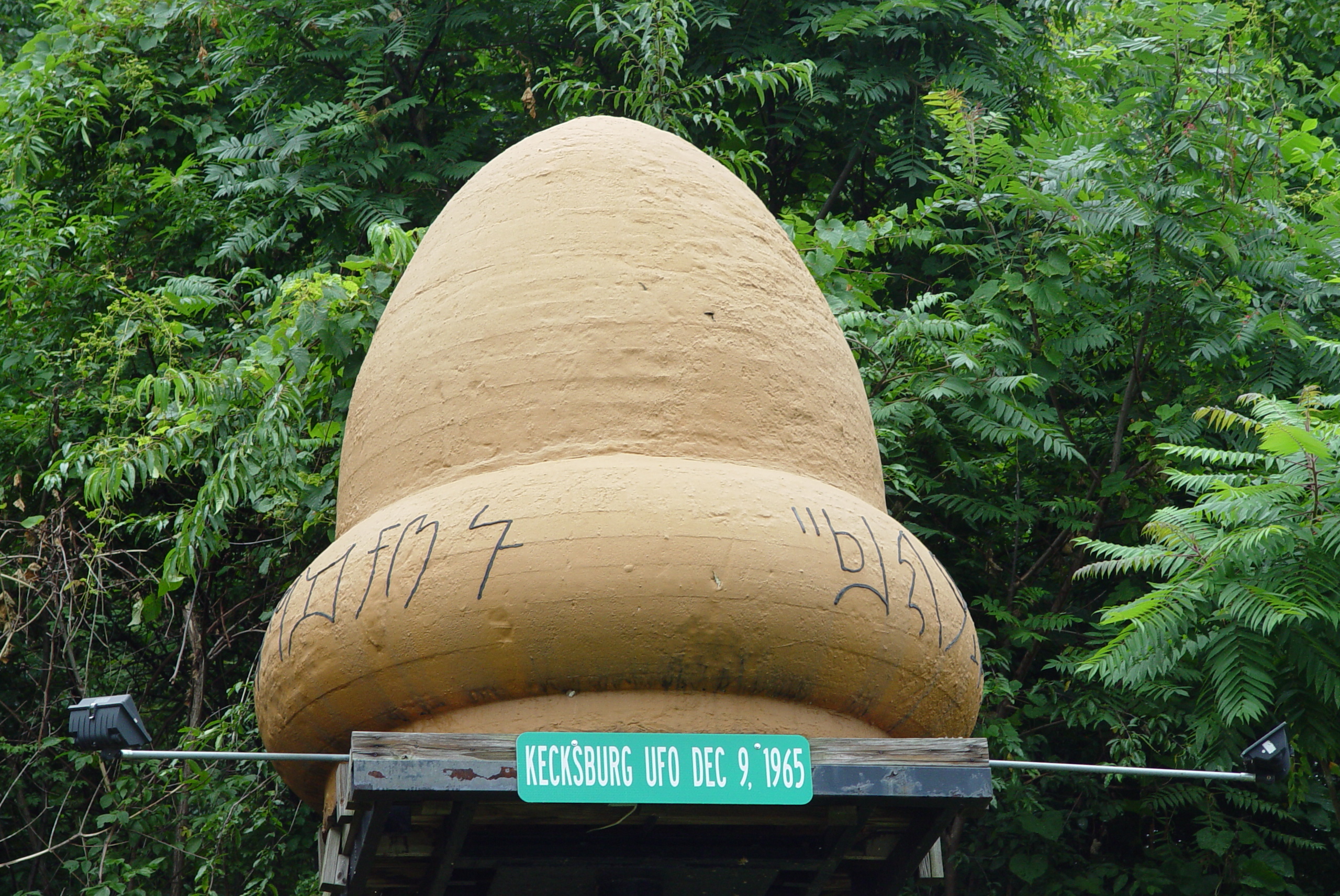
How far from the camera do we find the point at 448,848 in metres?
4.11

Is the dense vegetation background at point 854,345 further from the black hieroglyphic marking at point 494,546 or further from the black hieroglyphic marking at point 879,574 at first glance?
the black hieroglyphic marking at point 494,546

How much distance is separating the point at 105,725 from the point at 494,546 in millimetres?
1181

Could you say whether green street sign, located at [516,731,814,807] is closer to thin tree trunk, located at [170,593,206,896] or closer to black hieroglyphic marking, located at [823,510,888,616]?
black hieroglyphic marking, located at [823,510,888,616]

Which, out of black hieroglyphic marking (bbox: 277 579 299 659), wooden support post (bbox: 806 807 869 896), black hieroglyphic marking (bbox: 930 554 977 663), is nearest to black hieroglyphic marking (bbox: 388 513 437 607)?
black hieroglyphic marking (bbox: 277 579 299 659)

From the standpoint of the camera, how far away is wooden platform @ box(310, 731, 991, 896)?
12.4 feet

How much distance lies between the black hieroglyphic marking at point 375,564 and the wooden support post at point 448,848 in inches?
26.4

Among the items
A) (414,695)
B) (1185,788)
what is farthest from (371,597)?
(1185,788)

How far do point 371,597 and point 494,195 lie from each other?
166 centimetres

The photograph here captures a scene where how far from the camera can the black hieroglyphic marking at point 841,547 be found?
427 centimetres

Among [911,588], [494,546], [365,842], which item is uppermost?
[494,546]

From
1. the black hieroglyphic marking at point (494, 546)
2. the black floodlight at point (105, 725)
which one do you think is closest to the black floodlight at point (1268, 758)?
the black hieroglyphic marking at point (494, 546)

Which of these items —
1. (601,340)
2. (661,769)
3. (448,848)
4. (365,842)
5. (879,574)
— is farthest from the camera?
(601,340)

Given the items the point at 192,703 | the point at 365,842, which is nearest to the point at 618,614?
the point at 365,842

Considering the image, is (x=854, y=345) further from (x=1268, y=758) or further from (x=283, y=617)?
(x=283, y=617)
